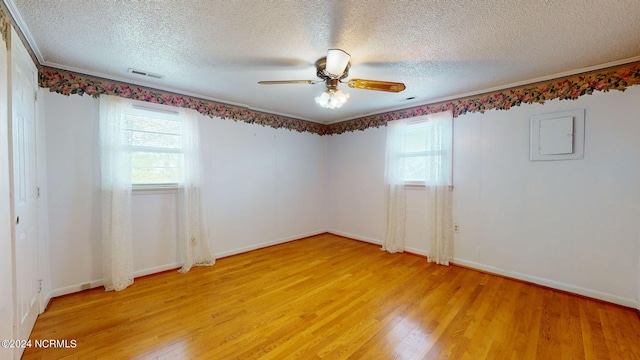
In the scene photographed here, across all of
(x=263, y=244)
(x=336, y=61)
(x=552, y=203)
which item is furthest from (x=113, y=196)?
(x=552, y=203)

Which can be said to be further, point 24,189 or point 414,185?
point 414,185

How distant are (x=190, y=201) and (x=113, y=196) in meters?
0.79

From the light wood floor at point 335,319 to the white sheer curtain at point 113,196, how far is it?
216 mm

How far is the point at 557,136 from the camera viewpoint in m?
2.68

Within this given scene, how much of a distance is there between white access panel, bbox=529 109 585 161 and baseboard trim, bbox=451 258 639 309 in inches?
54.5

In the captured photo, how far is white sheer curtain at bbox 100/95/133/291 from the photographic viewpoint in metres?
2.68

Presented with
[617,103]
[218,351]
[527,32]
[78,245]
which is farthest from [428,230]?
[78,245]

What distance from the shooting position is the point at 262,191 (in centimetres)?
423

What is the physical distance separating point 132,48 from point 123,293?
2.45 metres

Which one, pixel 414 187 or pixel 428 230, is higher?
pixel 414 187

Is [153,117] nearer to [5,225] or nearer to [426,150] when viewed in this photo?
[5,225]

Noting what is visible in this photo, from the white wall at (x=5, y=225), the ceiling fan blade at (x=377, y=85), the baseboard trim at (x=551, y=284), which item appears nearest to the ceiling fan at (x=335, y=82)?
the ceiling fan blade at (x=377, y=85)

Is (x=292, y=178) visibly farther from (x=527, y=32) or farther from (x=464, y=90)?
(x=527, y=32)

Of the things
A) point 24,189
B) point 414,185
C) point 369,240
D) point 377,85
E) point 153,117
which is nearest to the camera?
point 24,189
